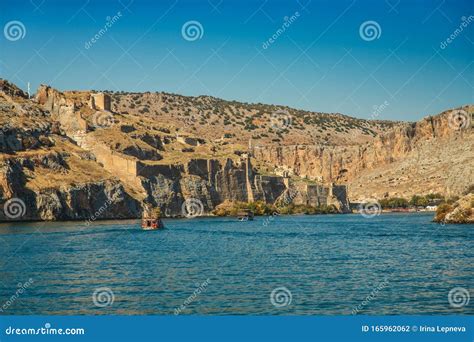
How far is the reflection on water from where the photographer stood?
55.1 feet

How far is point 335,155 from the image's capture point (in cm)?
11819

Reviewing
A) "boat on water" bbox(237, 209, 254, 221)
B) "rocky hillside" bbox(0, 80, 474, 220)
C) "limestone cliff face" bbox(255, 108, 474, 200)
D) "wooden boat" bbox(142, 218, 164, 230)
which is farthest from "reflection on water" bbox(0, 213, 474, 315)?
"limestone cliff face" bbox(255, 108, 474, 200)

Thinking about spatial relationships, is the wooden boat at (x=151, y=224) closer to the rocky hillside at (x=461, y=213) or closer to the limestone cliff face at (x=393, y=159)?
the rocky hillside at (x=461, y=213)

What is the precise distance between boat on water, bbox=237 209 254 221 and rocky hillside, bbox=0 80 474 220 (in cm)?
340

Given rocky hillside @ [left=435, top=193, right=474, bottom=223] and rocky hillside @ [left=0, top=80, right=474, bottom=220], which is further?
rocky hillside @ [left=0, top=80, right=474, bottom=220]

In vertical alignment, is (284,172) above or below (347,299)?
above

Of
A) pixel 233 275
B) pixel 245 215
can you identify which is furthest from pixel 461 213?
pixel 233 275

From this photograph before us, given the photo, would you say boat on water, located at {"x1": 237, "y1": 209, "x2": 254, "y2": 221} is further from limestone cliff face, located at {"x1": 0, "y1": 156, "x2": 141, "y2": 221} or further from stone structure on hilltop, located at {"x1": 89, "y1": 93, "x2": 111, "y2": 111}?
stone structure on hilltop, located at {"x1": 89, "y1": 93, "x2": 111, "y2": 111}

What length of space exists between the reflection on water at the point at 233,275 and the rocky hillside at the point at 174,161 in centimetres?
2175

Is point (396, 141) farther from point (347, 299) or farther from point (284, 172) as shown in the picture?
point (347, 299)

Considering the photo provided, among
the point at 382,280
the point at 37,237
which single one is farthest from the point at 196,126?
the point at 382,280

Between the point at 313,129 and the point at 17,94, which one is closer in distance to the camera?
the point at 17,94

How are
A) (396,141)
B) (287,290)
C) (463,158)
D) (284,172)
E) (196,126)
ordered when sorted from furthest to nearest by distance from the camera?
(196,126) → (396,141) → (284,172) → (463,158) → (287,290)

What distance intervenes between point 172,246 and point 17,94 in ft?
143
